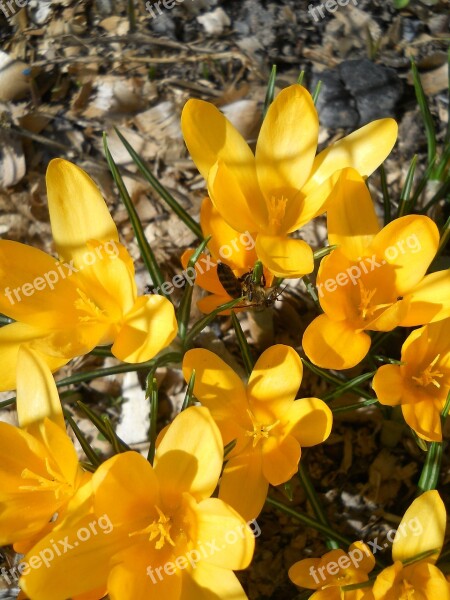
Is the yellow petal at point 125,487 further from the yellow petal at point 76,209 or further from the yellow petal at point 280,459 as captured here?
the yellow petal at point 76,209

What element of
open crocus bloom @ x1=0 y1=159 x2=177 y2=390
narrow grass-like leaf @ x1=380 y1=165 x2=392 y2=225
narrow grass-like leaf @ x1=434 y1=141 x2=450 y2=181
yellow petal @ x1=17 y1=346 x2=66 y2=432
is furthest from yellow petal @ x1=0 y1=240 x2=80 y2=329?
narrow grass-like leaf @ x1=434 y1=141 x2=450 y2=181

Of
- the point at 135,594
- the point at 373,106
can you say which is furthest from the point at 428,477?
the point at 373,106

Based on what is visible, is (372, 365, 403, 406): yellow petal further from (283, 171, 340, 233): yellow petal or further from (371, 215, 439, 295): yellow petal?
(283, 171, 340, 233): yellow petal

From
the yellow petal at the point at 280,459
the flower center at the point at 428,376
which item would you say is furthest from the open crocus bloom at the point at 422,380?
the yellow petal at the point at 280,459

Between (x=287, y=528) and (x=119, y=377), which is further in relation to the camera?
(x=119, y=377)

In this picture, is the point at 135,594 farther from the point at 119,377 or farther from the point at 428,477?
the point at 119,377

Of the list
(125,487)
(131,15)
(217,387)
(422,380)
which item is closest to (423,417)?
(422,380)

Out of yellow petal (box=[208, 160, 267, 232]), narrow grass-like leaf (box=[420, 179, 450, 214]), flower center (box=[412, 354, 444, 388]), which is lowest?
flower center (box=[412, 354, 444, 388])
